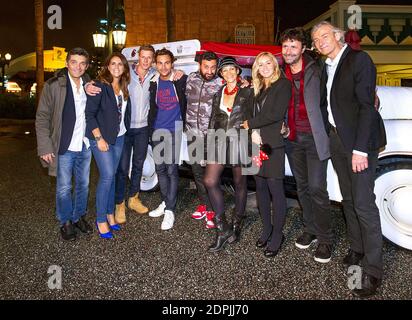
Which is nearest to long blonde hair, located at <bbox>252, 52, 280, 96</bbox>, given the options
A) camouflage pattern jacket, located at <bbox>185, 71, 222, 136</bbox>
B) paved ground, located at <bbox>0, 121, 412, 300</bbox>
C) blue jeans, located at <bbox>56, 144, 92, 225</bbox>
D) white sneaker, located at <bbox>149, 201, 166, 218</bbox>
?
camouflage pattern jacket, located at <bbox>185, 71, 222, 136</bbox>

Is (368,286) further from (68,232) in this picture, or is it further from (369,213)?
(68,232)

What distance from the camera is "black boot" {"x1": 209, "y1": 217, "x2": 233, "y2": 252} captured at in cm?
347

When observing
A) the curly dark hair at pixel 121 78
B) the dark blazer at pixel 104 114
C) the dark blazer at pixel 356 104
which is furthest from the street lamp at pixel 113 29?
the dark blazer at pixel 356 104

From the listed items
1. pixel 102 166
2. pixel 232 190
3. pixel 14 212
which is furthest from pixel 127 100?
pixel 14 212

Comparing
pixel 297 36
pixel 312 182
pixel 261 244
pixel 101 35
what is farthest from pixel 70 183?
pixel 101 35

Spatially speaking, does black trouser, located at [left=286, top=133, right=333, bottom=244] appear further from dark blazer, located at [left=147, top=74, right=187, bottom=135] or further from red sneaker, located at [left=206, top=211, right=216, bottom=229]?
dark blazer, located at [left=147, top=74, right=187, bottom=135]

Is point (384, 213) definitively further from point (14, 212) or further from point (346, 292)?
point (14, 212)

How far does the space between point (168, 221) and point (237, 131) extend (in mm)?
1417

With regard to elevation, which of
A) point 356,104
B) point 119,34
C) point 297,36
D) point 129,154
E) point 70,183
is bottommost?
point 70,183

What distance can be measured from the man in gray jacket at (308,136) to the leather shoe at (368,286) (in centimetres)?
52

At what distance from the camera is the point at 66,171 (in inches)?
145

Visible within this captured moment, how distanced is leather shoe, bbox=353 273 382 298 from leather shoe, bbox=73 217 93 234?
106 inches

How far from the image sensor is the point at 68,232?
12.4ft

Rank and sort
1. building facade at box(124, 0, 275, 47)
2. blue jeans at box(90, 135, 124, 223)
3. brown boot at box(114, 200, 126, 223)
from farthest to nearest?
building facade at box(124, 0, 275, 47) < brown boot at box(114, 200, 126, 223) < blue jeans at box(90, 135, 124, 223)
